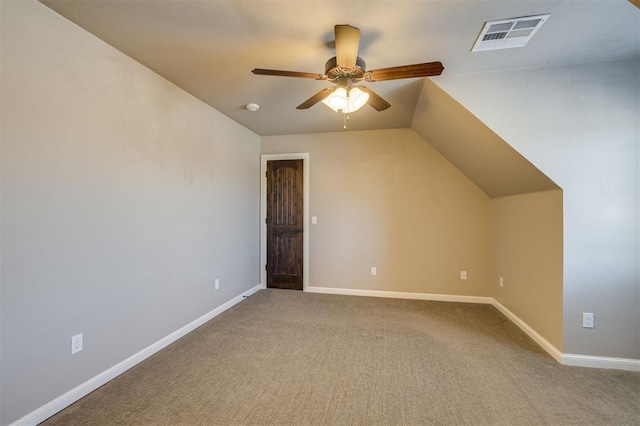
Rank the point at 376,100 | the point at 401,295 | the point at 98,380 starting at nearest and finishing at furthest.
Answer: the point at 98,380, the point at 376,100, the point at 401,295

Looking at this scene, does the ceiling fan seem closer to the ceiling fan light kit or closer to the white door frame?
the ceiling fan light kit

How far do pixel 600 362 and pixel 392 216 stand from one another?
8.15 feet

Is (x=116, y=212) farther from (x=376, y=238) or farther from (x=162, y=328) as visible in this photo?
(x=376, y=238)

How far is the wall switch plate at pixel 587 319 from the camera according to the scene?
2.27m

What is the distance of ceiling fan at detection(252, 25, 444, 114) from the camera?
1.67 m

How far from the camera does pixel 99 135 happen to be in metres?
1.98

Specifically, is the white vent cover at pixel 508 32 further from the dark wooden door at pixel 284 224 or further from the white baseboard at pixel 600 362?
the dark wooden door at pixel 284 224

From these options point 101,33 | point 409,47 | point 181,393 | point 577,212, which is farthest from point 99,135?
point 577,212

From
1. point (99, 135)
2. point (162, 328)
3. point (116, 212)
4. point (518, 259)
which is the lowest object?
point (162, 328)

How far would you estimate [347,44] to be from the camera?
1683 millimetres

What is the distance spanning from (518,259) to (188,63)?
3806 millimetres

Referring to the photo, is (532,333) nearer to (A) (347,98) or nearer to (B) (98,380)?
(A) (347,98)

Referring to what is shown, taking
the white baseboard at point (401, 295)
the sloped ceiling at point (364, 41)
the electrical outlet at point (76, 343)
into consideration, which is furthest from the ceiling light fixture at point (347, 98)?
the white baseboard at point (401, 295)

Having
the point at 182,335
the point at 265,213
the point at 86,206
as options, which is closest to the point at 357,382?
the point at 182,335
